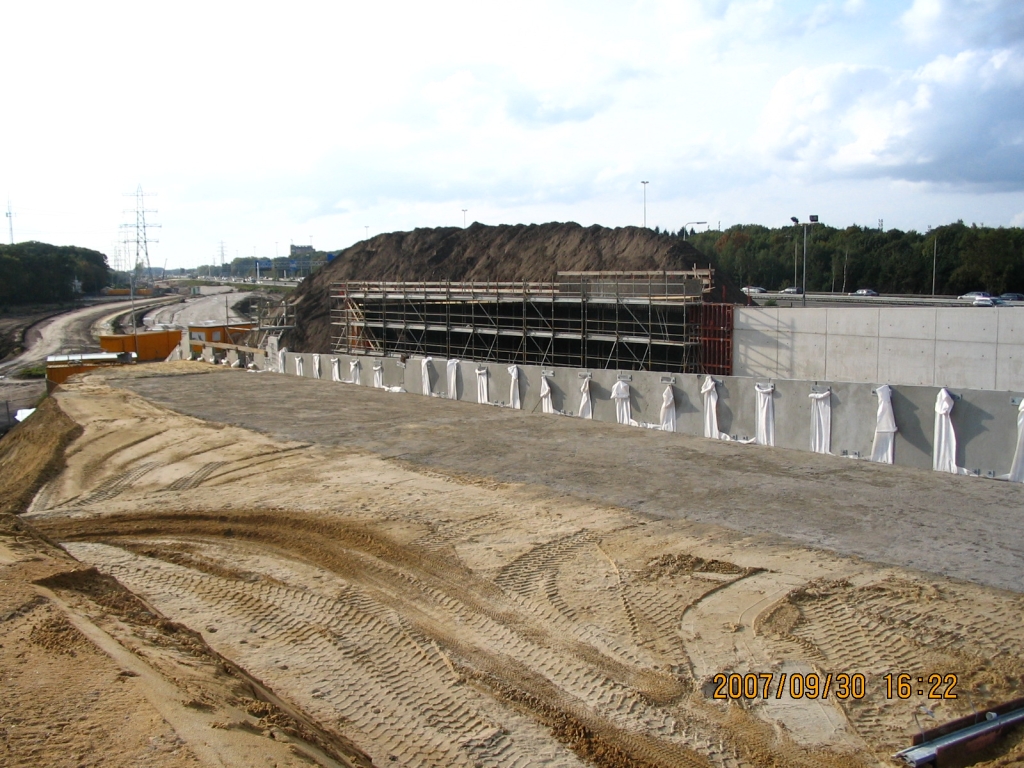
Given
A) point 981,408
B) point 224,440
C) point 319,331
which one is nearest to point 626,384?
point 981,408

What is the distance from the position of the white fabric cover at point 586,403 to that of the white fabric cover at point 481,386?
132 inches

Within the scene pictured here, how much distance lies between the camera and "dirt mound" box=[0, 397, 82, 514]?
13570 mm

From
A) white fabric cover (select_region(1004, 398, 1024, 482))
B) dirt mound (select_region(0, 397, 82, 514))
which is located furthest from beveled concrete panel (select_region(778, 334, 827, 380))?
dirt mound (select_region(0, 397, 82, 514))

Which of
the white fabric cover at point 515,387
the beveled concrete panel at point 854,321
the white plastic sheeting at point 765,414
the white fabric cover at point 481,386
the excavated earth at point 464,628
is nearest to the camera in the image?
the excavated earth at point 464,628

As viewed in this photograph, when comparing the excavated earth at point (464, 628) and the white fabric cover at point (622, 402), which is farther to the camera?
the white fabric cover at point (622, 402)

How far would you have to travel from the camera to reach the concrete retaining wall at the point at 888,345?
742 inches

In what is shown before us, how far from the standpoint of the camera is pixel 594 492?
1154 cm

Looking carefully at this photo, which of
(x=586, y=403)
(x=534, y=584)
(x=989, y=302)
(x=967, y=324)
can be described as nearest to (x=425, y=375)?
(x=586, y=403)

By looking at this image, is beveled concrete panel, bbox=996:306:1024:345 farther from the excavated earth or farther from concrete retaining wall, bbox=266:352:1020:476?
the excavated earth

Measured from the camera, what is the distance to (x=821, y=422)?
44.8 feet

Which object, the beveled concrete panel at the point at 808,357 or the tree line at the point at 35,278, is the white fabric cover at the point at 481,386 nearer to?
the beveled concrete panel at the point at 808,357

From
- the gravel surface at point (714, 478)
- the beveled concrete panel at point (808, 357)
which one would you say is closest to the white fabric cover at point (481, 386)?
the gravel surface at point (714, 478)

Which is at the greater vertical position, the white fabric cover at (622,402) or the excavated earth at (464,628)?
the white fabric cover at (622,402)

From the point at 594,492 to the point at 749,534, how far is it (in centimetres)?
271
